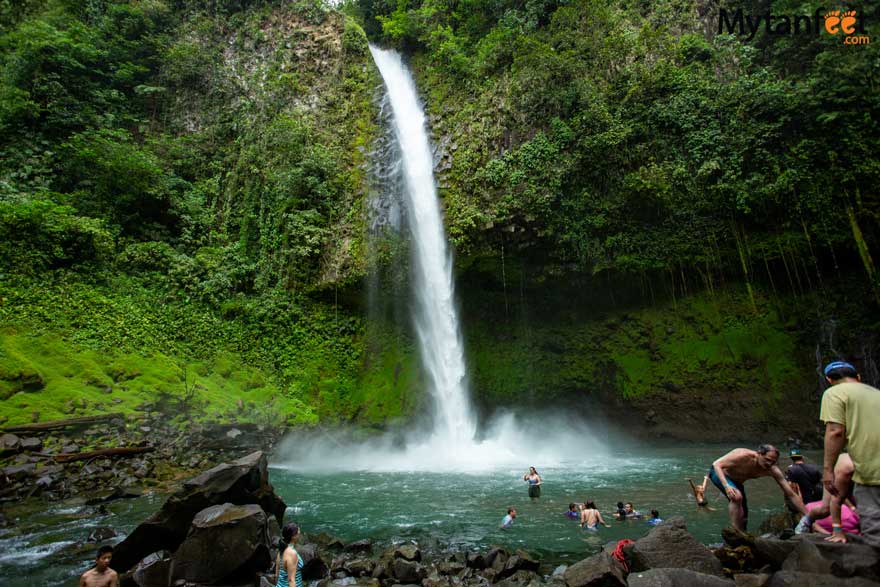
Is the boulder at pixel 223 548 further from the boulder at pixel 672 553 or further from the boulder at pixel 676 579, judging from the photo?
the boulder at pixel 672 553

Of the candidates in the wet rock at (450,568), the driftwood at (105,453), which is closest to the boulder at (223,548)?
the wet rock at (450,568)

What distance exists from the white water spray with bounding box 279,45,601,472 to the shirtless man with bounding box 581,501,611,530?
7.18 metres

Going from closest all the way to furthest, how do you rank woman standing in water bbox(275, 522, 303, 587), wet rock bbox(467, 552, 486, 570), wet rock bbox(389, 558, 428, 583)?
woman standing in water bbox(275, 522, 303, 587) < wet rock bbox(389, 558, 428, 583) < wet rock bbox(467, 552, 486, 570)

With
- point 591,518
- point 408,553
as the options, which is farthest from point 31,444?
point 591,518

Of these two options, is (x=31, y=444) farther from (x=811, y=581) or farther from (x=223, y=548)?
(x=811, y=581)

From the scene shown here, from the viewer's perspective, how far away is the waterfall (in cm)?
1700

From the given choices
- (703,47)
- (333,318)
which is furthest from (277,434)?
(703,47)

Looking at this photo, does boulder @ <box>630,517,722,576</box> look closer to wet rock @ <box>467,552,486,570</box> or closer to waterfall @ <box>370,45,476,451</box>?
wet rock @ <box>467,552,486,570</box>

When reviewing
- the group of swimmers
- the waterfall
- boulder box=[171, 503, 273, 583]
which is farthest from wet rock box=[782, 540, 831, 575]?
the waterfall

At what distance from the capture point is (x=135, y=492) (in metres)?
9.65

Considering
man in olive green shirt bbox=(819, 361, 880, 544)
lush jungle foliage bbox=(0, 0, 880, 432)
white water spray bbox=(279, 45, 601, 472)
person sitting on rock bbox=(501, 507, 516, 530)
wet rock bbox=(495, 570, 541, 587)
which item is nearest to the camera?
man in olive green shirt bbox=(819, 361, 880, 544)

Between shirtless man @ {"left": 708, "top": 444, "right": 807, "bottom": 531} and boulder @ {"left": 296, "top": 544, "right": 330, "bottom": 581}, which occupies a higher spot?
shirtless man @ {"left": 708, "top": 444, "right": 807, "bottom": 531}

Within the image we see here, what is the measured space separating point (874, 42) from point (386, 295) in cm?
1786

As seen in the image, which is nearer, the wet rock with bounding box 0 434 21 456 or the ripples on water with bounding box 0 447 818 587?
the ripples on water with bounding box 0 447 818 587
